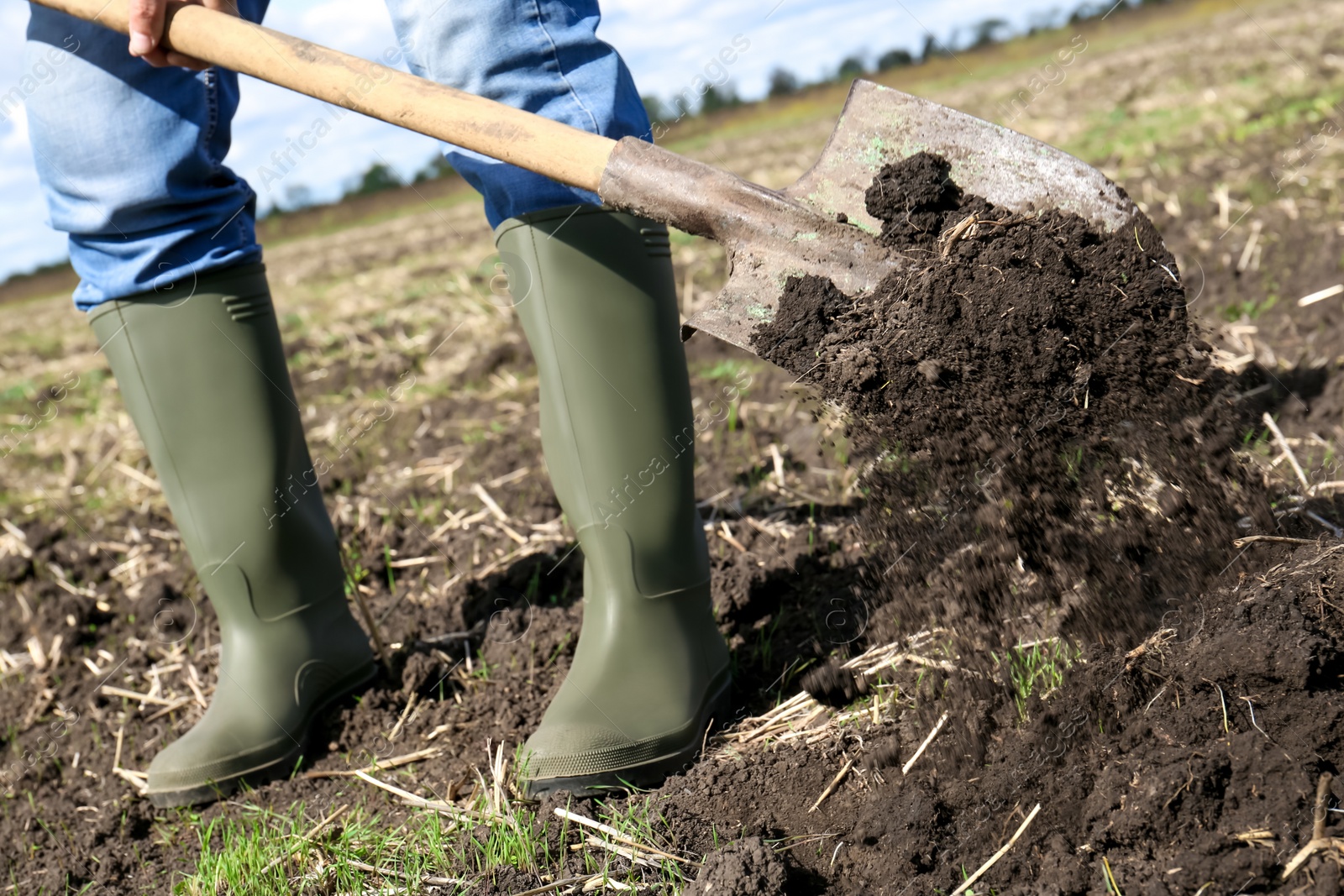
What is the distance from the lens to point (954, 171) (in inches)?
67.1

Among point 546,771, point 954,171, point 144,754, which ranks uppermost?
point 954,171

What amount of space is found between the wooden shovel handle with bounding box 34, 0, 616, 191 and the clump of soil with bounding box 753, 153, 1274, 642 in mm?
472

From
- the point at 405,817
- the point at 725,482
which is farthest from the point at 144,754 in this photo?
the point at 725,482

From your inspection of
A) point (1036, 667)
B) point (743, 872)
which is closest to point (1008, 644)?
point (1036, 667)

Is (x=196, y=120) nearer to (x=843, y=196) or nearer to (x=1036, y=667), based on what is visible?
(x=843, y=196)

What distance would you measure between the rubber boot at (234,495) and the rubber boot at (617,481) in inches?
23.7

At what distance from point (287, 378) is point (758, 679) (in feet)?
3.79

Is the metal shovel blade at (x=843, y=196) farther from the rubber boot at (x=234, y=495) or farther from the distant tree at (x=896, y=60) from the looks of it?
the distant tree at (x=896, y=60)

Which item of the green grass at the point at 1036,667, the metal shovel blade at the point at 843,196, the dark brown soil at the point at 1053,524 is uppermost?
the metal shovel blade at the point at 843,196

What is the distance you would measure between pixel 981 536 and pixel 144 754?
6.16 feet

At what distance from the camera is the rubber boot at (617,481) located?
1.68 metres

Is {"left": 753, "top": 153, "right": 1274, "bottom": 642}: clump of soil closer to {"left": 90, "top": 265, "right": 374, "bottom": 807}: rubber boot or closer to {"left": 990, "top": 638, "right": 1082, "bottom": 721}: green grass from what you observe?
{"left": 990, "top": 638, "right": 1082, "bottom": 721}: green grass

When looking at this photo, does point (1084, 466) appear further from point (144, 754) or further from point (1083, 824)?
point (144, 754)

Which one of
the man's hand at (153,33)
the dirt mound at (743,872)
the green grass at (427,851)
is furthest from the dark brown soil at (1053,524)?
the man's hand at (153,33)
